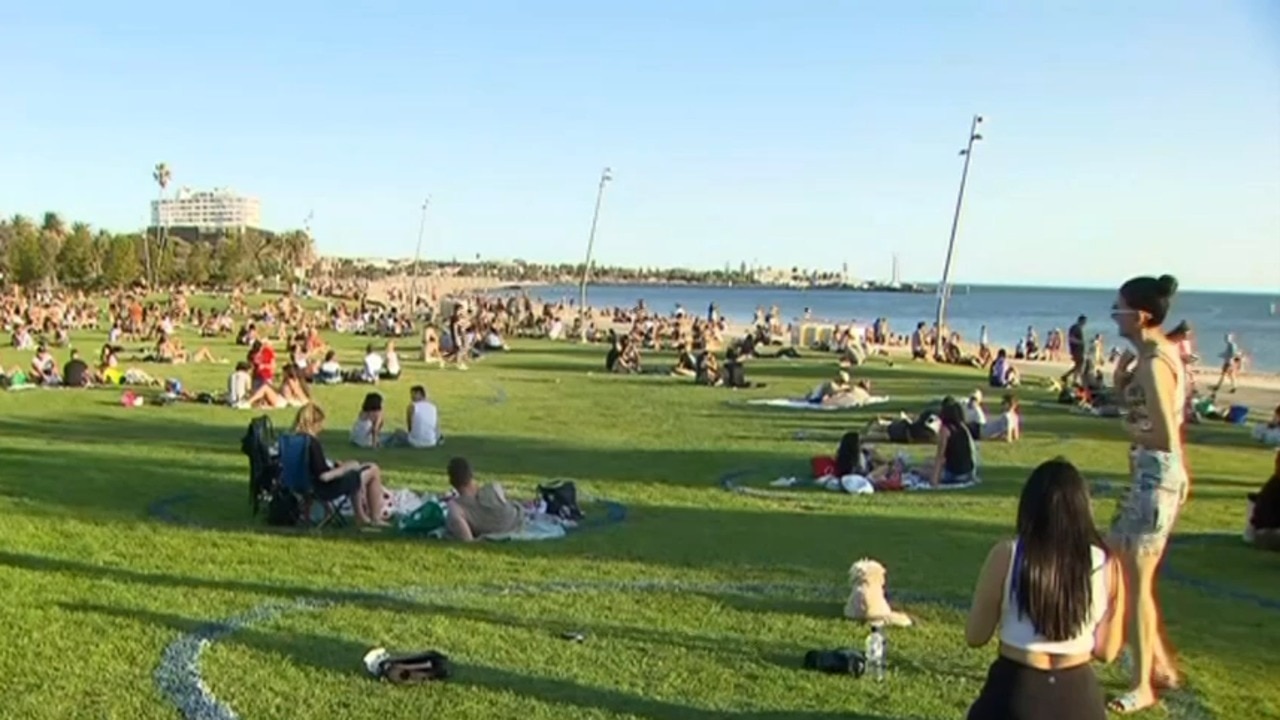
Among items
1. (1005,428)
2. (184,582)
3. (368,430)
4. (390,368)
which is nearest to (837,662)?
(184,582)

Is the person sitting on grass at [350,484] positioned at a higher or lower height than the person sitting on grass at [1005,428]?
lower

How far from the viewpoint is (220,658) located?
7.54 m

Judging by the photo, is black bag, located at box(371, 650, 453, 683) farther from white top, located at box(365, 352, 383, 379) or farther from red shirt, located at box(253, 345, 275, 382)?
white top, located at box(365, 352, 383, 379)

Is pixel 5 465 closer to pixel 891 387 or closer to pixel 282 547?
pixel 282 547

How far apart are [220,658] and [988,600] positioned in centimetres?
496

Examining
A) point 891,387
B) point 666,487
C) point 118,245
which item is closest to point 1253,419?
point 891,387

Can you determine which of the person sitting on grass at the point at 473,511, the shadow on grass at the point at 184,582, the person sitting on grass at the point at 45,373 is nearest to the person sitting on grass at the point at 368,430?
the person sitting on grass at the point at 473,511

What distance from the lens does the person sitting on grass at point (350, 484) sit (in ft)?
38.9

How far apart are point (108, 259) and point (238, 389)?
9256cm

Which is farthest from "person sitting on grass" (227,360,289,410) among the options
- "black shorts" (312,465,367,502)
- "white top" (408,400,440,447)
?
"black shorts" (312,465,367,502)

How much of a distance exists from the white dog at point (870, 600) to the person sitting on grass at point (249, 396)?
17175 millimetres

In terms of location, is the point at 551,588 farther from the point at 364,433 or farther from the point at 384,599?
the point at 364,433

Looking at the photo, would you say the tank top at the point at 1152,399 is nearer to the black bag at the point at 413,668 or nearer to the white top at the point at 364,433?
the black bag at the point at 413,668

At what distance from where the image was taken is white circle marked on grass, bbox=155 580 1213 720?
6828mm
